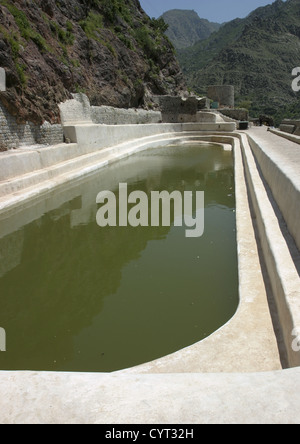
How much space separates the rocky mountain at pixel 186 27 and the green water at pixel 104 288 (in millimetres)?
174216

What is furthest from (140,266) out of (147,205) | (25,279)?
(147,205)

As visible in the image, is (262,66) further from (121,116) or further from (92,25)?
(121,116)

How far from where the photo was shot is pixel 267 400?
131 centimetres

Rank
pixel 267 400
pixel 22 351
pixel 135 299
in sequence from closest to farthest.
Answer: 1. pixel 267 400
2. pixel 22 351
3. pixel 135 299

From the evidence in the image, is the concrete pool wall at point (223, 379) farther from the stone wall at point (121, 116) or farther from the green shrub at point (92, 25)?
the green shrub at point (92, 25)

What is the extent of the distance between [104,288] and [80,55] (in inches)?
631

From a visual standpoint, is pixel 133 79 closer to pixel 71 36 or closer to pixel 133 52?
pixel 133 52

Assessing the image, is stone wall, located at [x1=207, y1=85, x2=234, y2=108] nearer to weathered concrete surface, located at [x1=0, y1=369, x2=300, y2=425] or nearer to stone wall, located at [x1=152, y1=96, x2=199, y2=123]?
stone wall, located at [x1=152, y1=96, x2=199, y2=123]

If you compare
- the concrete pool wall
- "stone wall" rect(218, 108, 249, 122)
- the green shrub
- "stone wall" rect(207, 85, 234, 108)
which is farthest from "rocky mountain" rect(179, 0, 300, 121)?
the concrete pool wall

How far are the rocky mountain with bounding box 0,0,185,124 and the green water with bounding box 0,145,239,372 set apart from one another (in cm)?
540

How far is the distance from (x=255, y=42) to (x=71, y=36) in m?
74.6

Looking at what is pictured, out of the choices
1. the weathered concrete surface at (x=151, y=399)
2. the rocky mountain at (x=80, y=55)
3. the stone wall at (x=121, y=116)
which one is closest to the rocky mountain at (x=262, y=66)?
the rocky mountain at (x=80, y=55)

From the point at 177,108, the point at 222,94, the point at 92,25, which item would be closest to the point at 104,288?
the point at 92,25

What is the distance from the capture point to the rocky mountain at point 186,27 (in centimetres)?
16462
